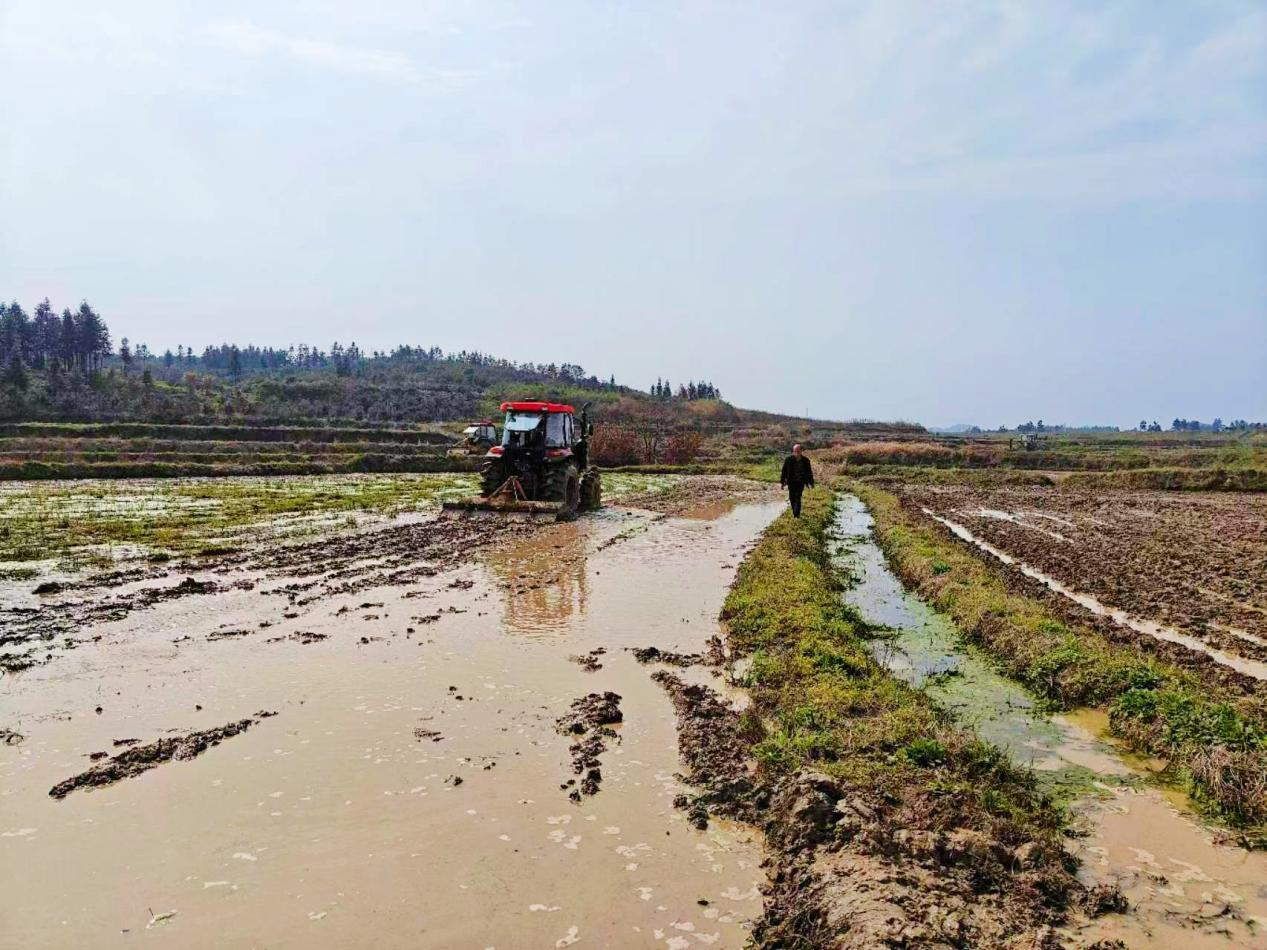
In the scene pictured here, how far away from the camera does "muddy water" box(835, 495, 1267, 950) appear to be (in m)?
3.67

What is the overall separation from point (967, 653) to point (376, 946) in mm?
7134

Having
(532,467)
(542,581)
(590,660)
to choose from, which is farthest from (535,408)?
(590,660)

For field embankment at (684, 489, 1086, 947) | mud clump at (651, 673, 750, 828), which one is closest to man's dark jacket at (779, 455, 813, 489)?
field embankment at (684, 489, 1086, 947)

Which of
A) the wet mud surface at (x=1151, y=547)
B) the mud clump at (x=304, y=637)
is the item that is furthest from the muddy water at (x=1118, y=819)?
the mud clump at (x=304, y=637)

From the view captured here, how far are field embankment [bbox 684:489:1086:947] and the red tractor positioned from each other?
42.1ft

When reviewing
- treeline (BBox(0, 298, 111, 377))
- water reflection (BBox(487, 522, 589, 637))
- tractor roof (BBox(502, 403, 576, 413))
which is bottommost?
water reflection (BBox(487, 522, 589, 637))

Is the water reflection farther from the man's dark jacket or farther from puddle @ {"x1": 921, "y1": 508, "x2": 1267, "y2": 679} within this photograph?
puddle @ {"x1": 921, "y1": 508, "x2": 1267, "y2": 679}

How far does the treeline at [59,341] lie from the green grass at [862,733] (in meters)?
88.2

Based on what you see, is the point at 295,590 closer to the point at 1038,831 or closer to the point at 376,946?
the point at 376,946

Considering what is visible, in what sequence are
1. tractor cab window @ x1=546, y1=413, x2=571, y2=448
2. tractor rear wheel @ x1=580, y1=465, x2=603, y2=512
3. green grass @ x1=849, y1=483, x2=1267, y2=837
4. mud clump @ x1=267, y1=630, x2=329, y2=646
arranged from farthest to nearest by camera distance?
tractor rear wheel @ x1=580, y1=465, x2=603, y2=512 → tractor cab window @ x1=546, y1=413, x2=571, y2=448 → mud clump @ x1=267, y1=630, x2=329, y2=646 → green grass @ x1=849, y1=483, x2=1267, y2=837

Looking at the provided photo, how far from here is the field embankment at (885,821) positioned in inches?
140

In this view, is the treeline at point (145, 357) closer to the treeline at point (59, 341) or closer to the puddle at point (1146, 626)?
the treeline at point (59, 341)

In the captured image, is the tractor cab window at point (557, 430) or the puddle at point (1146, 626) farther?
the tractor cab window at point (557, 430)

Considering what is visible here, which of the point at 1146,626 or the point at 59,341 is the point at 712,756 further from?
the point at 59,341
